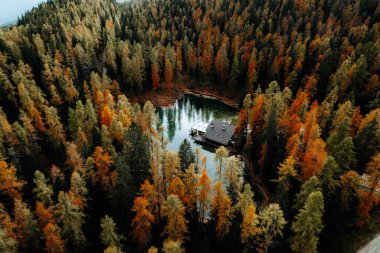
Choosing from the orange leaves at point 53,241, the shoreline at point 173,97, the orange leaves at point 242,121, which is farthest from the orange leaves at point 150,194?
the shoreline at point 173,97

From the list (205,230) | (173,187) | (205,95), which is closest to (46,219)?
(173,187)

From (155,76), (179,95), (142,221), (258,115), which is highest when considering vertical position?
(155,76)

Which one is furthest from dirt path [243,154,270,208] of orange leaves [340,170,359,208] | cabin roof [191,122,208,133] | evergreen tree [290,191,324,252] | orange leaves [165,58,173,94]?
orange leaves [165,58,173,94]

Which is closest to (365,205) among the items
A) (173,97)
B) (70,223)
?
(70,223)

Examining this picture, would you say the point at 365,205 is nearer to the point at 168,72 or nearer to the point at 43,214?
the point at 43,214

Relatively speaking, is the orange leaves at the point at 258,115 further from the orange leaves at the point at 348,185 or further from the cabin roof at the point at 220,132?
the orange leaves at the point at 348,185
